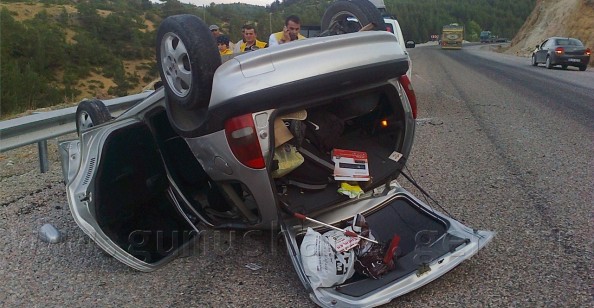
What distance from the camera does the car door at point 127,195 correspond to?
142 inches

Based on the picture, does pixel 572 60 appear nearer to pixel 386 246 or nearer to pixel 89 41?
pixel 386 246

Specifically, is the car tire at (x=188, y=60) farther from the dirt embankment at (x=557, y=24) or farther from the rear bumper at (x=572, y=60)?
the dirt embankment at (x=557, y=24)

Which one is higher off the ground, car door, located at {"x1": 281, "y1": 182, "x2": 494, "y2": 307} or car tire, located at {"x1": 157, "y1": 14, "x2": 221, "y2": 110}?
car tire, located at {"x1": 157, "y1": 14, "x2": 221, "y2": 110}

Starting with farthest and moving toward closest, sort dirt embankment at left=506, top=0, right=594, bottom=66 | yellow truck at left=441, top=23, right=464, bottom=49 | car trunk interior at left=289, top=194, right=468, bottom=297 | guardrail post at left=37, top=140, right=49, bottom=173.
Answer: yellow truck at left=441, top=23, right=464, bottom=49 < dirt embankment at left=506, top=0, right=594, bottom=66 < guardrail post at left=37, top=140, right=49, bottom=173 < car trunk interior at left=289, top=194, right=468, bottom=297

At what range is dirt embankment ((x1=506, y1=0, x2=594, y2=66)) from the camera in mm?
35394

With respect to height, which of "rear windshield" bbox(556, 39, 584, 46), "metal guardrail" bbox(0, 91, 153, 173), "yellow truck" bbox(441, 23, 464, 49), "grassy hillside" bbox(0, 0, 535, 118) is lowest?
"yellow truck" bbox(441, 23, 464, 49)

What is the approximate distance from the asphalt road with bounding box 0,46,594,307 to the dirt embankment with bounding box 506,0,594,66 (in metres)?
26.7

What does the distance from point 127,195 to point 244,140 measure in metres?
1.13

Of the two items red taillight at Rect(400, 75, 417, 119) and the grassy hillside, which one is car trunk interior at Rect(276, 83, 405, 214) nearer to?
red taillight at Rect(400, 75, 417, 119)

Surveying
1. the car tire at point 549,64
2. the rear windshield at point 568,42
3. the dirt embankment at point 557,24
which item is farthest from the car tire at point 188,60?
the dirt embankment at point 557,24

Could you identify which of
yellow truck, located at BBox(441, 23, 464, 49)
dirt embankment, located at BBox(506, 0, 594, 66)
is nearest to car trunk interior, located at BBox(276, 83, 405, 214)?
dirt embankment, located at BBox(506, 0, 594, 66)

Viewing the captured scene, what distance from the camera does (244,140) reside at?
10.8 ft

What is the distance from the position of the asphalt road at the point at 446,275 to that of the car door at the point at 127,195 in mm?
170

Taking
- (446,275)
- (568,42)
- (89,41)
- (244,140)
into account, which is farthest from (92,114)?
(89,41)
